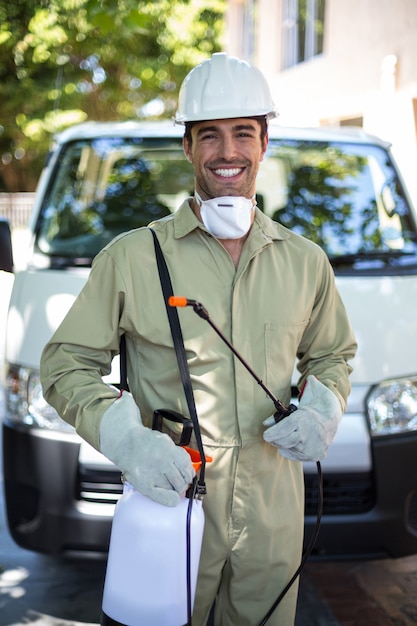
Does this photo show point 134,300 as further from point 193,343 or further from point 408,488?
point 408,488

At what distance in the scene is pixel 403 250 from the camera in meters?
4.30

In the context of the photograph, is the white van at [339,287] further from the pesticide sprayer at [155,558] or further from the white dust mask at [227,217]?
the pesticide sprayer at [155,558]

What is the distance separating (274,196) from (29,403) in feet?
6.14


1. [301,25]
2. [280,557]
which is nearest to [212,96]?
[280,557]

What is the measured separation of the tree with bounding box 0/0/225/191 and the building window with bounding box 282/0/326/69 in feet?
11.6

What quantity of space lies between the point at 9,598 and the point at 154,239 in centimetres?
228

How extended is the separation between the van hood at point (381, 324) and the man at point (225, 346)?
1075mm

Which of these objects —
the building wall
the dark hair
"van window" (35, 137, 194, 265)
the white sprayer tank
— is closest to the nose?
the dark hair

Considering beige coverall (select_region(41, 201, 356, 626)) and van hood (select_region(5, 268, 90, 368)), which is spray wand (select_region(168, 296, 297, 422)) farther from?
van hood (select_region(5, 268, 90, 368))

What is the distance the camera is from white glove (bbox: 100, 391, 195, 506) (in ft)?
6.91

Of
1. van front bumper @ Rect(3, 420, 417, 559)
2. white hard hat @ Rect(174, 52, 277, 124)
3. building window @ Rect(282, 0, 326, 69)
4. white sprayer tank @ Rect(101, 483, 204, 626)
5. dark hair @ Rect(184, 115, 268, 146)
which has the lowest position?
van front bumper @ Rect(3, 420, 417, 559)

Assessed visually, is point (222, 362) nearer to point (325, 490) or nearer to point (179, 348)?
point (179, 348)

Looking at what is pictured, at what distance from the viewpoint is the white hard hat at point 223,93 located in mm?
2506

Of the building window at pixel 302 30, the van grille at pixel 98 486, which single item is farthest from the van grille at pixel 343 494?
the building window at pixel 302 30
